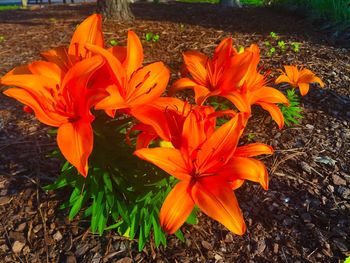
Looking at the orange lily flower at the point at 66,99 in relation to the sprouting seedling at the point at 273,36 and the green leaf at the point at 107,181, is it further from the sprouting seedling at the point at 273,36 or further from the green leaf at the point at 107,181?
the sprouting seedling at the point at 273,36

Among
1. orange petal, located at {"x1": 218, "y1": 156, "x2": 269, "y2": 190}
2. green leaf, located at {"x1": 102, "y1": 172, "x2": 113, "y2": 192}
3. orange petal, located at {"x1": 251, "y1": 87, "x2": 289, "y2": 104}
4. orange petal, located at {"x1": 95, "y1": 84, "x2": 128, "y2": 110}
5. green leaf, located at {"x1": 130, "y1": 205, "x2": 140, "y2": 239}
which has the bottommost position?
green leaf, located at {"x1": 130, "y1": 205, "x2": 140, "y2": 239}

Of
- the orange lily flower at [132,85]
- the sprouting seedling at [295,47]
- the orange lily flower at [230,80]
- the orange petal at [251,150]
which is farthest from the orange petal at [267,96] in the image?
the sprouting seedling at [295,47]

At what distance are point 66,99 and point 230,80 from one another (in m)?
0.74

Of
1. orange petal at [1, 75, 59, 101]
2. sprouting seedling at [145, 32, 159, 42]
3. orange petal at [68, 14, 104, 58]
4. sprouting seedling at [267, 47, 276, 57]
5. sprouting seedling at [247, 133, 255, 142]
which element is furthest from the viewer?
sprouting seedling at [145, 32, 159, 42]

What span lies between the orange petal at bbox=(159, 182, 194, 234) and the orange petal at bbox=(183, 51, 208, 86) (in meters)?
0.71

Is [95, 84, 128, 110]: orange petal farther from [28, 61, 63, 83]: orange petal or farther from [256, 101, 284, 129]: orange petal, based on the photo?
[256, 101, 284, 129]: orange petal

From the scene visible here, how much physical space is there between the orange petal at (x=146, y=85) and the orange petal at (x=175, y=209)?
36 cm

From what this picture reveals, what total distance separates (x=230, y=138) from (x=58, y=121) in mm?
643

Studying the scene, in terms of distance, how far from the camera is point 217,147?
1.39 meters

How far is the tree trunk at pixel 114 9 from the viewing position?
6082 mm

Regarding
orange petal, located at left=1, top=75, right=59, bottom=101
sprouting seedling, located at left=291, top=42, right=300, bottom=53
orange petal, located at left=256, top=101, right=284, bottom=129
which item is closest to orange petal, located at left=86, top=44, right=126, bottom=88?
orange petal, located at left=1, top=75, right=59, bottom=101

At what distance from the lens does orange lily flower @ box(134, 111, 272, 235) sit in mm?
1280

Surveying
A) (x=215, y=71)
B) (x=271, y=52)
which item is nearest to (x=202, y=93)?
(x=215, y=71)

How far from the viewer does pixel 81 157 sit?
1284 millimetres
